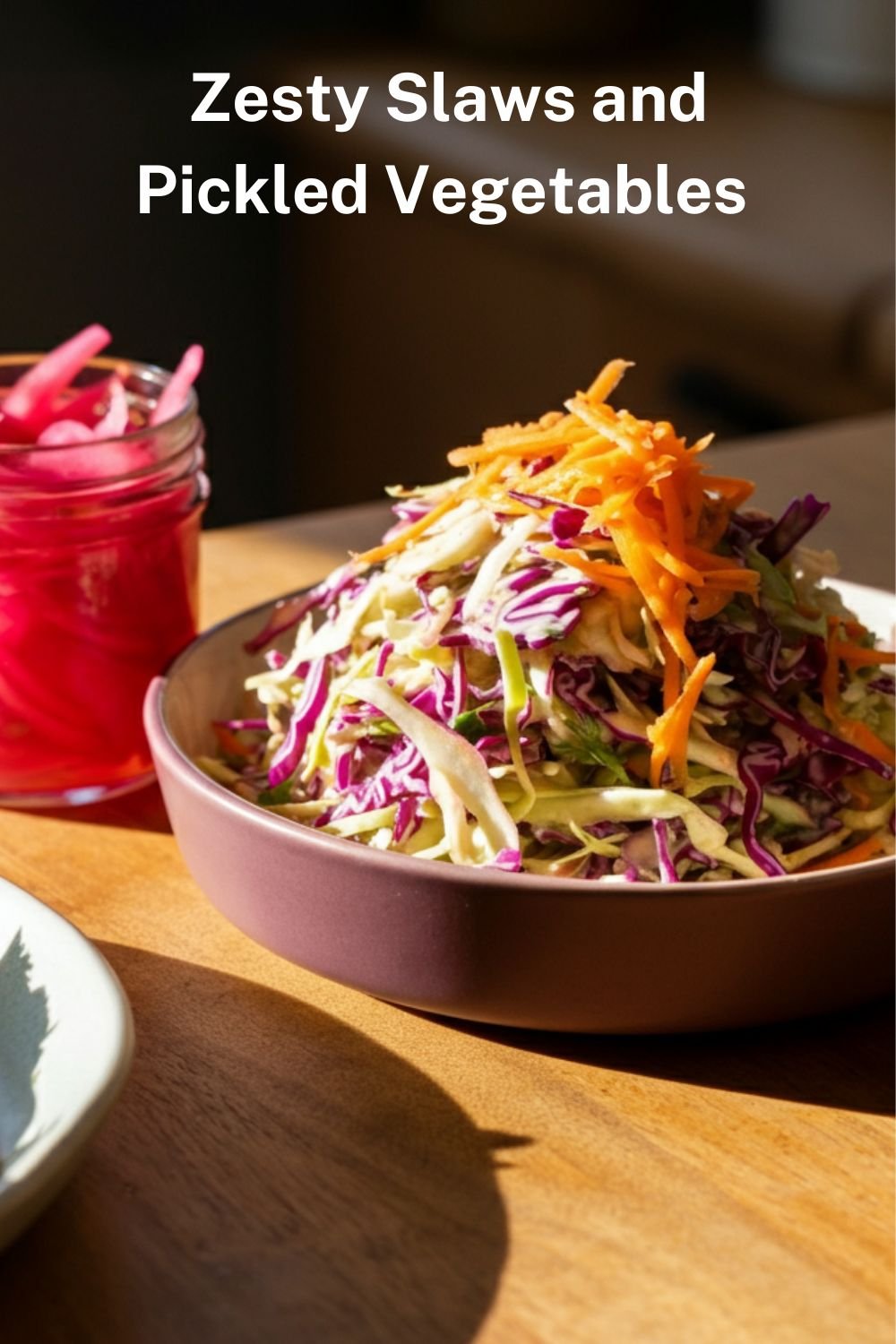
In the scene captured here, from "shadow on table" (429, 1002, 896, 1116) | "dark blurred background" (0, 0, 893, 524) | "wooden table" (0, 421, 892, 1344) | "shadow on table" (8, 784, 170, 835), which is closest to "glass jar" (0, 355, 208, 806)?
"shadow on table" (8, 784, 170, 835)

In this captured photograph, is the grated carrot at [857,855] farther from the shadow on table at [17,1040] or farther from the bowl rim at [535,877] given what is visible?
the shadow on table at [17,1040]

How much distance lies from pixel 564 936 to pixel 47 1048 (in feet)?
0.87

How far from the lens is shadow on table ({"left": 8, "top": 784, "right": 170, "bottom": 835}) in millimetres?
1245

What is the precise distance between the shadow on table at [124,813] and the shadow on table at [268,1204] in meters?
0.27

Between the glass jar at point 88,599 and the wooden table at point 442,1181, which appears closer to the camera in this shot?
the wooden table at point 442,1181

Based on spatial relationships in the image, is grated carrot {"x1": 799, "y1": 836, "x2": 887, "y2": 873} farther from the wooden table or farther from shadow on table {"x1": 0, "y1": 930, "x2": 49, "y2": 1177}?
shadow on table {"x1": 0, "y1": 930, "x2": 49, "y2": 1177}

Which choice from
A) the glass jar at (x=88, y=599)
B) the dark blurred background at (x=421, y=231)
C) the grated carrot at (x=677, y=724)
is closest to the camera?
the grated carrot at (x=677, y=724)

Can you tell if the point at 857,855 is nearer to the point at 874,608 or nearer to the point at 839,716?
the point at 839,716

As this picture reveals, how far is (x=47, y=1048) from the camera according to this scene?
0.84 m

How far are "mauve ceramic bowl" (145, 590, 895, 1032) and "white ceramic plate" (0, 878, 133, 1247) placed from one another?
126 millimetres

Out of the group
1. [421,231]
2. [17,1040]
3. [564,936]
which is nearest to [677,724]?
[564,936]

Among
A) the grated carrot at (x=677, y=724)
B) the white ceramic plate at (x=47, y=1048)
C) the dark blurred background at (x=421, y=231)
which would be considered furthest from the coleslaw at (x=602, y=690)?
the dark blurred background at (x=421, y=231)

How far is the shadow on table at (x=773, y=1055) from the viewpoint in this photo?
92 cm

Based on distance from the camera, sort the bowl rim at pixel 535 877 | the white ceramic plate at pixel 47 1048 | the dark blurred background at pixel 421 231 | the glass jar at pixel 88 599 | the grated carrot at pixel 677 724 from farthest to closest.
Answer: the dark blurred background at pixel 421 231, the glass jar at pixel 88 599, the grated carrot at pixel 677 724, the bowl rim at pixel 535 877, the white ceramic plate at pixel 47 1048
